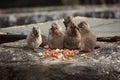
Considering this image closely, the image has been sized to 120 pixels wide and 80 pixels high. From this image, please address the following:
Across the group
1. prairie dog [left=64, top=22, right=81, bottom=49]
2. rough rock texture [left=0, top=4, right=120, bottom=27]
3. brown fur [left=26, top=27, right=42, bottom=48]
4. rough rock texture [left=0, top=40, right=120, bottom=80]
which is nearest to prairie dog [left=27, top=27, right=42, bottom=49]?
brown fur [left=26, top=27, right=42, bottom=48]

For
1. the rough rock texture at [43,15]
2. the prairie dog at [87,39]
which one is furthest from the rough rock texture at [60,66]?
the rough rock texture at [43,15]

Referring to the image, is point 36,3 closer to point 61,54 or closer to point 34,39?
point 34,39

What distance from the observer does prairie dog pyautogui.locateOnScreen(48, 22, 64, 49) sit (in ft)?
22.6

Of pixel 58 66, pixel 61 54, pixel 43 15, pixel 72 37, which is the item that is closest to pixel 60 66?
pixel 58 66

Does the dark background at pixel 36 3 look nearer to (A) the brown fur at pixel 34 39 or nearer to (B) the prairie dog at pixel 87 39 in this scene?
(A) the brown fur at pixel 34 39

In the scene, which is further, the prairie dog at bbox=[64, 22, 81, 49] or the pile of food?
the prairie dog at bbox=[64, 22, 81, 49]

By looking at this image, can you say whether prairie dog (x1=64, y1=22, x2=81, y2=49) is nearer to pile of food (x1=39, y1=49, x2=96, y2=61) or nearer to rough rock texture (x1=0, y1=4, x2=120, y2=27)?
pile of food (x1=39, y1=49, x2=96, y2=61)

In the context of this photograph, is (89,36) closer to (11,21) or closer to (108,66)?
(108,66)

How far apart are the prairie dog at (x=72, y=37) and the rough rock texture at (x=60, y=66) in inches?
14.1

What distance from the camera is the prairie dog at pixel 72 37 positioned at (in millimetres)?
6754

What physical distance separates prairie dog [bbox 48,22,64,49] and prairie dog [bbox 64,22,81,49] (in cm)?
10

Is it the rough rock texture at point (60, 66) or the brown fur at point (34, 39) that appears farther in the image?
the brown fur at point (34, 39)

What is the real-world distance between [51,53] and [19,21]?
732cm

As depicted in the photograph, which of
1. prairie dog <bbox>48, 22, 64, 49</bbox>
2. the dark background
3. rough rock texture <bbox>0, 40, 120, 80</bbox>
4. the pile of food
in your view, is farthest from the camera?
the dark background
